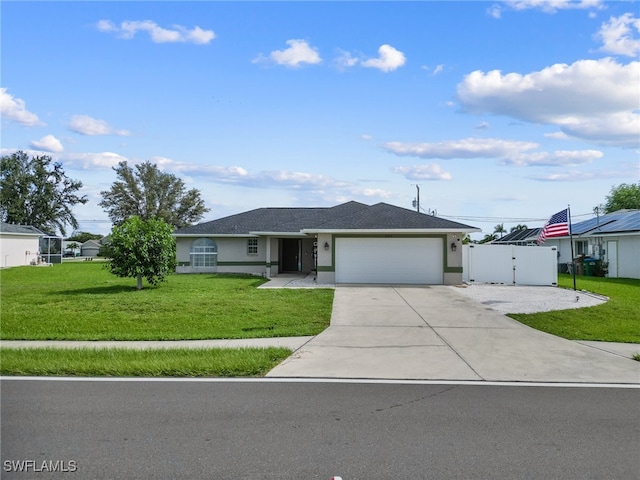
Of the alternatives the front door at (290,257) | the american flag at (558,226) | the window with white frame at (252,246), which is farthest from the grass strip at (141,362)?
the front door at (290,257)

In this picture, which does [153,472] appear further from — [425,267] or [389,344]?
[425,267]

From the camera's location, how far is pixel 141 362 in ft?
27.2

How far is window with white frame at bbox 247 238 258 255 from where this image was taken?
2948 cm

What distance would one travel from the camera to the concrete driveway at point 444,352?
8.07 metres

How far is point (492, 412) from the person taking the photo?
6.09 meters

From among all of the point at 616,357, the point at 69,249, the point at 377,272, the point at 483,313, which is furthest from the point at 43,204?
the point at 616,357

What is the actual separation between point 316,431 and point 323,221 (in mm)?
21676

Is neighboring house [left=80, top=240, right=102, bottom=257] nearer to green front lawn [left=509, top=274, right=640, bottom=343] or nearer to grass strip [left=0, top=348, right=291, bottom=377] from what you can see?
grass strip [left=0, top=348, right=291, bottom=377]

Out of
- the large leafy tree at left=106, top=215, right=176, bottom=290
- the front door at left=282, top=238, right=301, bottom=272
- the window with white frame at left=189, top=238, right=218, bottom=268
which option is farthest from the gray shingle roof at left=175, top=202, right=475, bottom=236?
the large leafy tree at left=106, top=215, right=176, bottom=290

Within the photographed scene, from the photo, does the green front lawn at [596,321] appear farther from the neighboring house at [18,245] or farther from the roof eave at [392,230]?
the neighboring house at [18,245]

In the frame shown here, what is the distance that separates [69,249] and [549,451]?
9696 cm

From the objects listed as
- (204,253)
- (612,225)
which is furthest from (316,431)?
(612,225)

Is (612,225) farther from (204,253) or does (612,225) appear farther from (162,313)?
(162,313)

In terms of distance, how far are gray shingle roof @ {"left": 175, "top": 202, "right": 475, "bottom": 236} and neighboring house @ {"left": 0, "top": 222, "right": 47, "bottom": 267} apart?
59.1 feet
